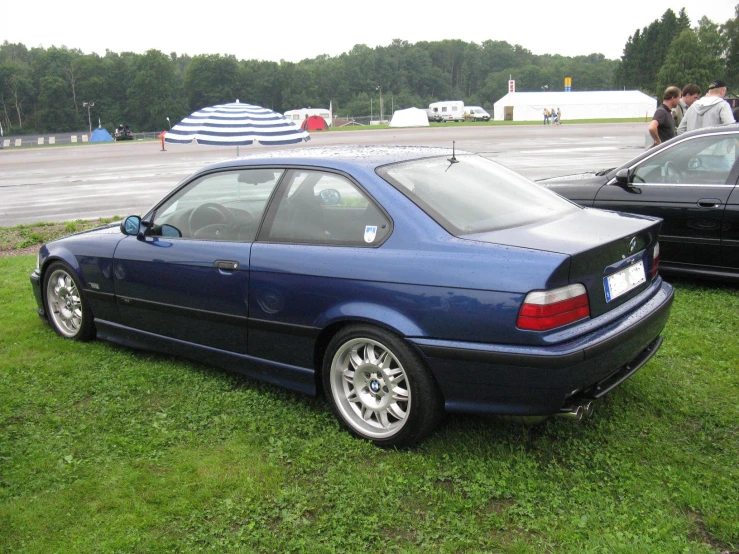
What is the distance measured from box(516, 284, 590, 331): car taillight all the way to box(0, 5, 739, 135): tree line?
10796 centimetres

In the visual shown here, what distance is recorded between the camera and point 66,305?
5180mm

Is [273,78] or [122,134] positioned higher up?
[273,78]

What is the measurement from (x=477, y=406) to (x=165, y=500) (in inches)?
56.3

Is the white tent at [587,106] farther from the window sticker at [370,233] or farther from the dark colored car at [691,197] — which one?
the window sticker at [370,233]

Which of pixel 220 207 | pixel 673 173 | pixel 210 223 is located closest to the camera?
pixel 210 223

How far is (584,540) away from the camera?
2.60 m

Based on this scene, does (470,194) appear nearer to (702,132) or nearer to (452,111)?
(702,132)

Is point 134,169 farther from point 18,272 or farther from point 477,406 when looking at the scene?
point 477,406

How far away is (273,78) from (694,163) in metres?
128

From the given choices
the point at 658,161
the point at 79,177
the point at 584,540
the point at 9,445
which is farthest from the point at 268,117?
the point at 79,177

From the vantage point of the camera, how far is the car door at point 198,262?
3.88 meters

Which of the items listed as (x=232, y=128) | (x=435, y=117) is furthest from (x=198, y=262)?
(x=435, y=117)

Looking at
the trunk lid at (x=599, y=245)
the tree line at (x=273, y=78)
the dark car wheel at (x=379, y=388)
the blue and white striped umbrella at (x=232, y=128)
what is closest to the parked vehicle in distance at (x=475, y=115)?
the tree line at (x=273, y=78)

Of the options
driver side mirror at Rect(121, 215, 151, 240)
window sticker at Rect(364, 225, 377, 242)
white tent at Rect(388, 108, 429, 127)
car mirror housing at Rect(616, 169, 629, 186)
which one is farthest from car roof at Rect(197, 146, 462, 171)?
white tent at Rect(388, 108, 429, 127)
